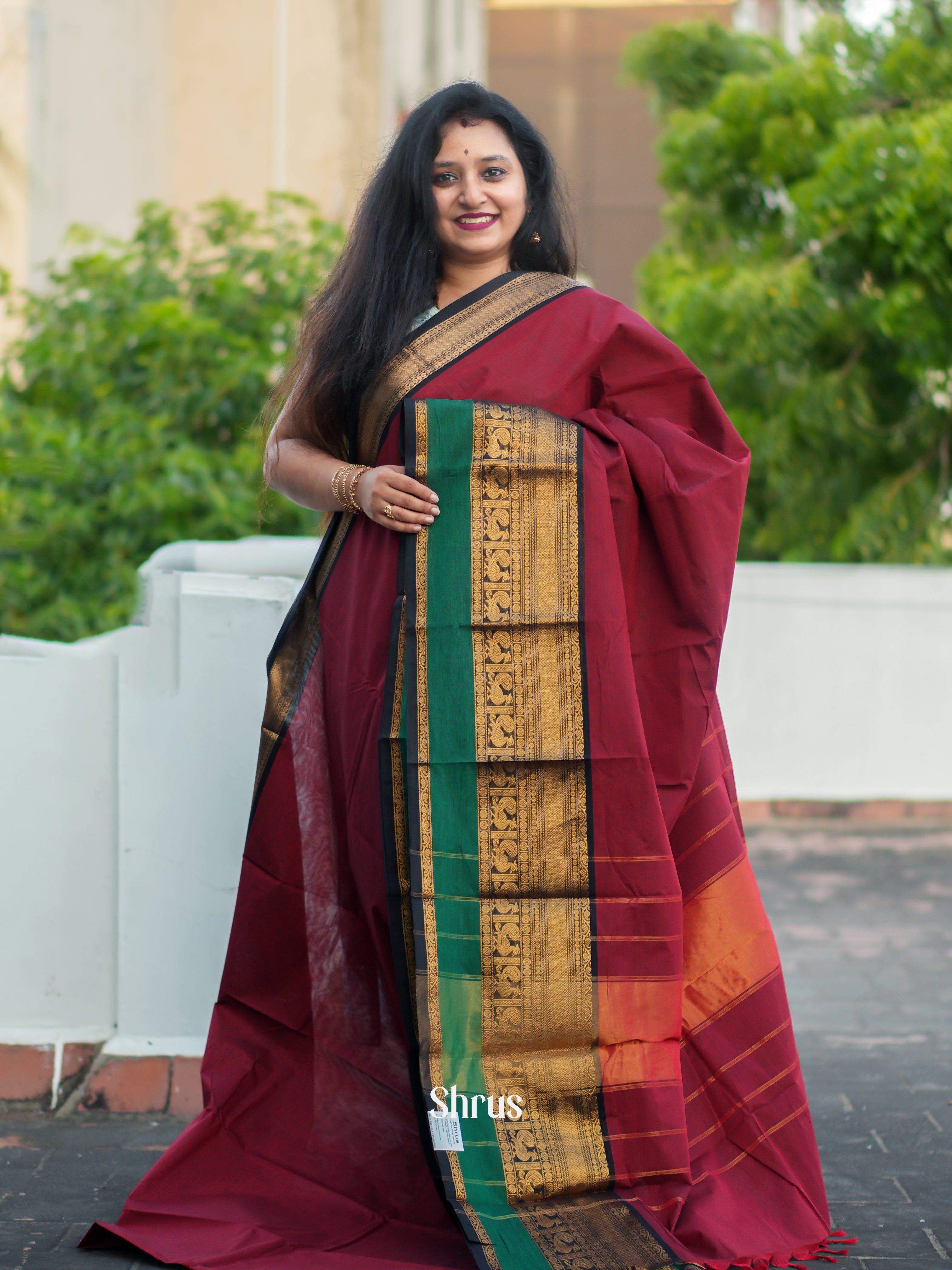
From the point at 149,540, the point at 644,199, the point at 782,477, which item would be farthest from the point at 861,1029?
the point at 644,199

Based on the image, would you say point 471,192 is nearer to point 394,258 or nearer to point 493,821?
point 394,258

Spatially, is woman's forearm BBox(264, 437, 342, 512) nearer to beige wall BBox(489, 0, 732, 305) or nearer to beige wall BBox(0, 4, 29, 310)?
beige wall BBox(0, 4, 29, 310)

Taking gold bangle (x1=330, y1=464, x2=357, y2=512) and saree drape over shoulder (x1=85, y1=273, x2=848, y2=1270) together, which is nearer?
saree drape over shoulder (x1=85, y1=273, x2=848, y2=1270)

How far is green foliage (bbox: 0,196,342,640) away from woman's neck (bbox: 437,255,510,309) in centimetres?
231

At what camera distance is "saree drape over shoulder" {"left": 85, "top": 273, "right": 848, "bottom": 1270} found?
2.03m

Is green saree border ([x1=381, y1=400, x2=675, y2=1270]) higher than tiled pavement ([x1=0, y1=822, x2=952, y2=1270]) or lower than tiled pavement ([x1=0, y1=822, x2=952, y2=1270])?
higher

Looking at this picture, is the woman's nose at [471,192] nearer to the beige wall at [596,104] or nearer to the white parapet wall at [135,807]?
the white parapet wall at [135,807]

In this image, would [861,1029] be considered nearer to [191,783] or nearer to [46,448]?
[191,783]

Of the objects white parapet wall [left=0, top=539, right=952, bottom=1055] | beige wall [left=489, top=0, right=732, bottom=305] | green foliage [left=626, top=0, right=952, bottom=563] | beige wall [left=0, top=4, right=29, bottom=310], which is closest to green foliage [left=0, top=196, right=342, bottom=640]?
beige wall [left=0, top=4, right=29, bottom=310]

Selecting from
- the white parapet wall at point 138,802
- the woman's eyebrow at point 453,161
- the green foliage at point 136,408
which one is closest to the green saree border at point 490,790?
the woman's eyebrow at point 453,161

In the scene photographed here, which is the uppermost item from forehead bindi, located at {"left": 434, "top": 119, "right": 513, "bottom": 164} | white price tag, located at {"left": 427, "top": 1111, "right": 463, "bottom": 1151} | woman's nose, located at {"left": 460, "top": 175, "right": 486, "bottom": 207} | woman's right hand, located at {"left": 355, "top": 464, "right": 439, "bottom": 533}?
forehead bindi, located at {"left": 434, "top": 119, "right": 513, "bottom": 164}

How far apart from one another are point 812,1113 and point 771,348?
13.1ft

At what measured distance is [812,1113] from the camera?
286 centimetres

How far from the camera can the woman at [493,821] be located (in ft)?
6.66
